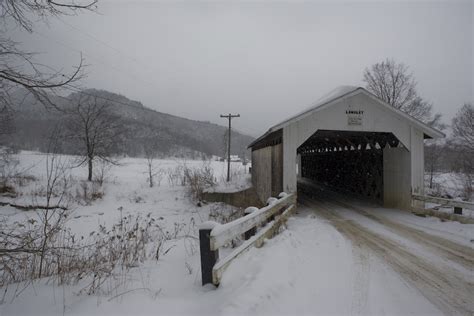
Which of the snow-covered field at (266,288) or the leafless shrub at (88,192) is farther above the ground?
the snow-covered field at (266,288)

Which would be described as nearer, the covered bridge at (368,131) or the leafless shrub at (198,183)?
the covered bridge at (368,131)

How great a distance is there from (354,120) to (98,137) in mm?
18818

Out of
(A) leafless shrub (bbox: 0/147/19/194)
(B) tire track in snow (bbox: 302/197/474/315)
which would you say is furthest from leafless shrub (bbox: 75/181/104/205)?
(B) tire track in snow (bbox: 302/197/474/315)

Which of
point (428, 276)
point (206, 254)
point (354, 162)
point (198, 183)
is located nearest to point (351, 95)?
point (354, 162)

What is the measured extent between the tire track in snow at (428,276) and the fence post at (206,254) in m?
2.56

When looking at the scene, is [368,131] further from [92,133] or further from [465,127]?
[92,133]

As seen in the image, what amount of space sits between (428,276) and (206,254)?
126 inches

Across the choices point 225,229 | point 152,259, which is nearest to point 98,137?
point 152,259

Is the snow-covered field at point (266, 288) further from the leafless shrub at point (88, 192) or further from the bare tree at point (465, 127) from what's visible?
the bare tree at point (465, 127)

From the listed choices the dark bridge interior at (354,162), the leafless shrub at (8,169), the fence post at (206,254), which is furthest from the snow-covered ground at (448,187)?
the leafless shrub at (8,169)

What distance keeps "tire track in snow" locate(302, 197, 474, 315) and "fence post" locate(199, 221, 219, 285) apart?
2562 mm

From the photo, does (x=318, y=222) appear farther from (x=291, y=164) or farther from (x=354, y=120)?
(x=354, y=120)

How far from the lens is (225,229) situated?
9.29 ft

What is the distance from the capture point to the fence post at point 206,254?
254cm
